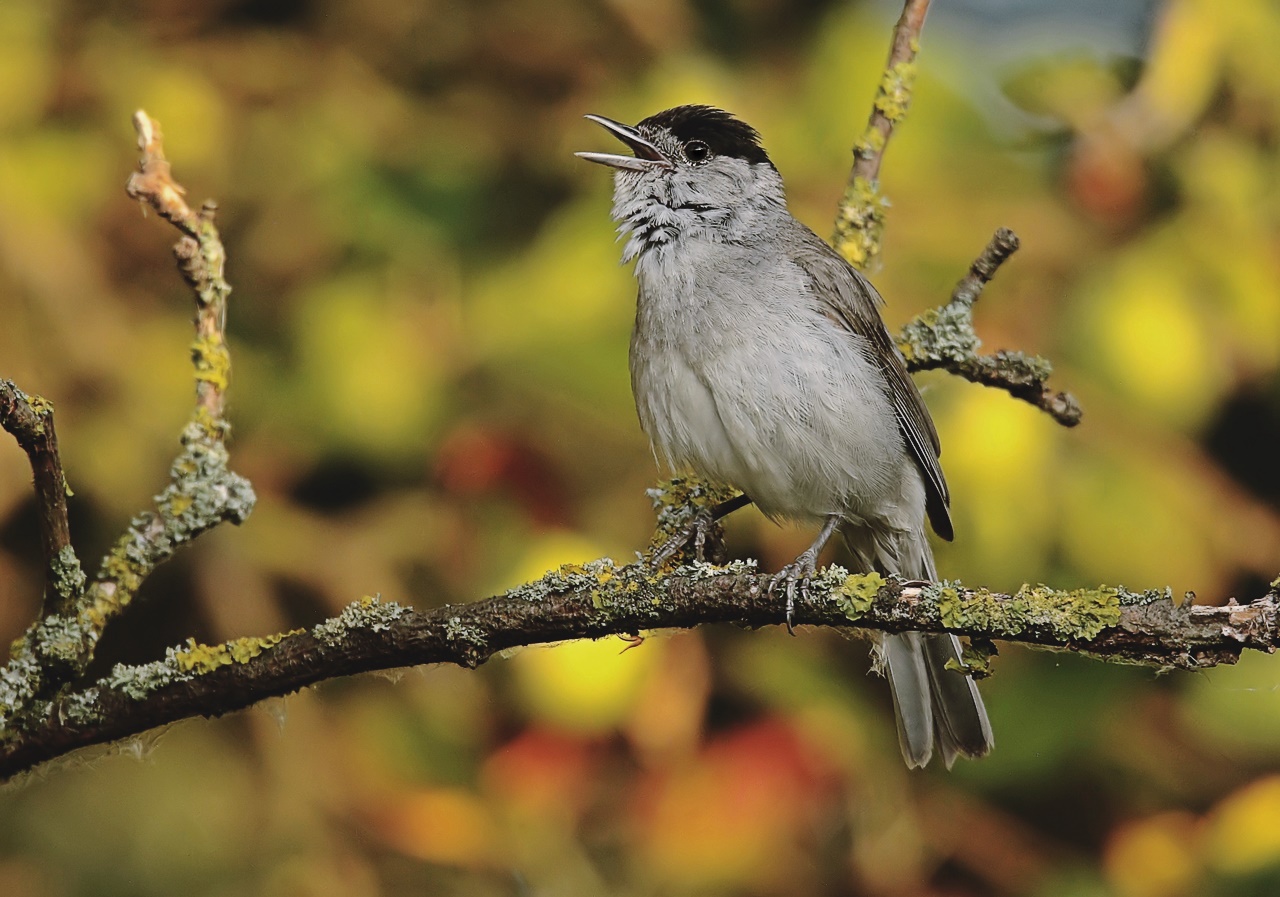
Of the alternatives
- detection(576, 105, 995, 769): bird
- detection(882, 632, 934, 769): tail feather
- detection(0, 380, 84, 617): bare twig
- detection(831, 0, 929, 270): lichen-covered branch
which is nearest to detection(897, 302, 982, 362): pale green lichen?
detection(576, 105, 995, 769): bird

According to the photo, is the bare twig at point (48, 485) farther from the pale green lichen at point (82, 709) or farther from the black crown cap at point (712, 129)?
the black crown cap at point (712, 129)

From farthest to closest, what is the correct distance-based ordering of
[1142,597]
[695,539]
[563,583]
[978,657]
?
[695,539] → [563,583] → [978,657] → [1142,597]

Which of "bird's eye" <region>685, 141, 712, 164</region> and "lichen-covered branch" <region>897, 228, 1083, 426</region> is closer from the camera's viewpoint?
"lichen-covered branch" <region>897, 228, 1083, 426</region>

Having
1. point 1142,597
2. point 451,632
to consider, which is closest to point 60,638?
point 451,632

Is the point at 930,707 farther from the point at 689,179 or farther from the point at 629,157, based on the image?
the point at 629,157

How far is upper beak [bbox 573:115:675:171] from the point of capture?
3.07 meters

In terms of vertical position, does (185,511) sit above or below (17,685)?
above

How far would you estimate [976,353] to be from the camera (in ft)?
8.70

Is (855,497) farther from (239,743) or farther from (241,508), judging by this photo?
(239,743)

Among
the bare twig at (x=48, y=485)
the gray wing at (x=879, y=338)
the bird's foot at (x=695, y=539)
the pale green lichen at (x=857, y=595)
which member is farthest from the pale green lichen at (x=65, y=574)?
the gray wing at (x=879, y=338)

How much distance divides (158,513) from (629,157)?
4.76 ft

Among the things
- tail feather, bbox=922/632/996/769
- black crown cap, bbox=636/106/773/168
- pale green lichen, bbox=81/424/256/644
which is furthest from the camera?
black crown cap, bbox=636/106/773/168

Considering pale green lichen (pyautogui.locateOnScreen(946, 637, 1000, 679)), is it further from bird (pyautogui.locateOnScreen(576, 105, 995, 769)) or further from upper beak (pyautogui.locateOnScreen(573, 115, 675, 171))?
upper beak (pyautogui.locateOnScreen(573, 115, 675, 171))

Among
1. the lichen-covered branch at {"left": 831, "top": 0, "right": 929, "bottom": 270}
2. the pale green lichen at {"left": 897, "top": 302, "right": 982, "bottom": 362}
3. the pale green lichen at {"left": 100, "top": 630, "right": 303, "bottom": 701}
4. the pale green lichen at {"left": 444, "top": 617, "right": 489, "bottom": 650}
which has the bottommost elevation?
the pale green lichen at {"left": 444, "top": 617, "right": 489, "bottom": 650}
